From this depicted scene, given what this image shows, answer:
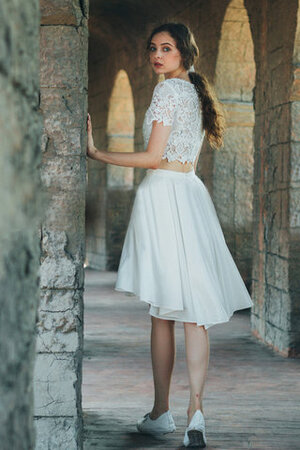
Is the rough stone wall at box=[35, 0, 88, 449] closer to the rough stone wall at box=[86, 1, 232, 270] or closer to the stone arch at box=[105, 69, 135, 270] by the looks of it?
the rough stone wall at box=[86, 1, 232, 270]

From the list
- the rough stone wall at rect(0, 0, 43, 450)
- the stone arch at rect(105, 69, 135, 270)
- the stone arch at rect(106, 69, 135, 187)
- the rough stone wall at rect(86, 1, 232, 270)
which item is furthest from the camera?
the stone arch at rect(106, 69, 135, 187)

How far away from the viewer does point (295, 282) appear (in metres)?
4.90

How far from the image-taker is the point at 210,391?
387 centimetres

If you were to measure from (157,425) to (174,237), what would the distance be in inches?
31.1

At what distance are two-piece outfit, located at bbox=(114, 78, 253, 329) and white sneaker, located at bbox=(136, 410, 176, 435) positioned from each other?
17.8 inches

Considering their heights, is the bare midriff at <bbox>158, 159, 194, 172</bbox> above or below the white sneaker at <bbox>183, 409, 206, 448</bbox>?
above

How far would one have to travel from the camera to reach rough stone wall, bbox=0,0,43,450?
80 centimetres

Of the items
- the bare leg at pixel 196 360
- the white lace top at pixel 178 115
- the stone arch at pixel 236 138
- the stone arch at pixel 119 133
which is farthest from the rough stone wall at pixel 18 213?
the stone arch at pixel 119 133

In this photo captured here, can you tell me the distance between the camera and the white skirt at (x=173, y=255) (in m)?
2.86

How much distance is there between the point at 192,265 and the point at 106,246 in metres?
8.92

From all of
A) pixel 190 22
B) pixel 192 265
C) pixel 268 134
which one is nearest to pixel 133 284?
pixel 192 265

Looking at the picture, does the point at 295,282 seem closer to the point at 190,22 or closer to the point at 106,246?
the point at 190,22

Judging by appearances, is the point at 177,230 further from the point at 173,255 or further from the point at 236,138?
the point at 236,138

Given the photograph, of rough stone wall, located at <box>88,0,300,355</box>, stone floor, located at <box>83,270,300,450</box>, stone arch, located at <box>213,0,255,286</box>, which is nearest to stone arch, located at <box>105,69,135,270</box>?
rough stone wall, located at <box>88,0,300,355</box>
